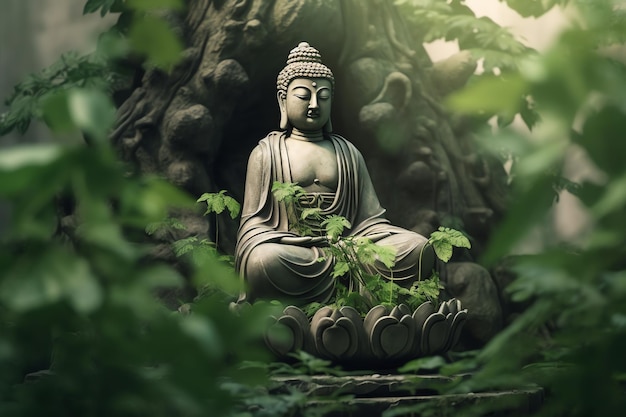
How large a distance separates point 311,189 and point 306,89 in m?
0.51

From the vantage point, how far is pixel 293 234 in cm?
444

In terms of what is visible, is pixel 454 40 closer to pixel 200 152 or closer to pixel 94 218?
pixel 200 152

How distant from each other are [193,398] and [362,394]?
2876mm

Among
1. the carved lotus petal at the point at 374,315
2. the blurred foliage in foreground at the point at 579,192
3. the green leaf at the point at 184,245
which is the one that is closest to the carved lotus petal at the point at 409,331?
the carved lotus petal at the point at 374,315

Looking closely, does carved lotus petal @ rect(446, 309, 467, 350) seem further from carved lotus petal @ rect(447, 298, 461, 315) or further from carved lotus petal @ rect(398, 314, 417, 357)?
carved lotus petal @ rect(398, 314, 417, 357)

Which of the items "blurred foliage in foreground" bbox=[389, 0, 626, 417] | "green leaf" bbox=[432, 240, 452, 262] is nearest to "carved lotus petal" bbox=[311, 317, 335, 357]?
"green leaf" bbox=[432, 240, 452, 262]

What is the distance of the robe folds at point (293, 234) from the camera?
13.7 ft

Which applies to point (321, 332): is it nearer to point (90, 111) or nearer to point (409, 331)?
point (409, 331)

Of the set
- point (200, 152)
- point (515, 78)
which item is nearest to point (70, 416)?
point (515, 78)

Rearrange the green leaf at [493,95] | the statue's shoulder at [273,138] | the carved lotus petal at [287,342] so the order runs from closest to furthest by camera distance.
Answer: the green leaf at [493,95] < the carved lotus petal at [287,342] < the statue's shoulder at [273,138]

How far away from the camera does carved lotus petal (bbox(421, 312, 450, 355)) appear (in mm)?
4094

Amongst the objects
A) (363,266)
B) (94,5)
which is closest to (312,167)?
(363,266)

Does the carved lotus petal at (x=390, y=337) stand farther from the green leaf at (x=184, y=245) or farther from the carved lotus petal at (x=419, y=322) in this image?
the green leaf at (x=184, y=245)

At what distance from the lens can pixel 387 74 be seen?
219 inches
